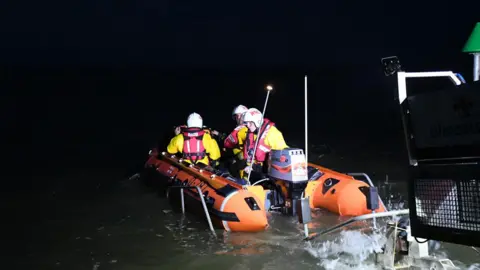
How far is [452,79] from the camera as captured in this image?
2.76m

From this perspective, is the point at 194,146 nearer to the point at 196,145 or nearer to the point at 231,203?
the point at 196,145

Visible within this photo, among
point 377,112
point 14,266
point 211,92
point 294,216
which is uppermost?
point 211,92

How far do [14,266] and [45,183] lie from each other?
461cm

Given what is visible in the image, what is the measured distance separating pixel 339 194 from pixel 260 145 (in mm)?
1118

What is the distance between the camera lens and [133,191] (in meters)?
8.35

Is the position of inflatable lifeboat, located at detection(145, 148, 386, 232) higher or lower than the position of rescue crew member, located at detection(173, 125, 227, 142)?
lower

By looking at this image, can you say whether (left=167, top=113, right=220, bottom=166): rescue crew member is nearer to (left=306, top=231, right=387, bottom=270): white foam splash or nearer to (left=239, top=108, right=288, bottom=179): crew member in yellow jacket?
(left=239, top=108, right=288, bottom=179): crew member in yellow jacket

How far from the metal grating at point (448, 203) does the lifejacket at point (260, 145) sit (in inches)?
161

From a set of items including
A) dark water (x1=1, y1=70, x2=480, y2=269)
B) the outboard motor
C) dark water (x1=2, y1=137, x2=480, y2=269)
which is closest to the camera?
dark water (x1=2, y1=137, x2=480, y2=269)

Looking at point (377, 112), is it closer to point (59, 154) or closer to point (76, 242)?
point (59, 154)

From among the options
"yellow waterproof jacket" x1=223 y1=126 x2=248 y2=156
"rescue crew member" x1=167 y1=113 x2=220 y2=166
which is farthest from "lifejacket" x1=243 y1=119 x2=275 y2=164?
"rescue crew member" x1=167 y1=113 x2=220 y2=166

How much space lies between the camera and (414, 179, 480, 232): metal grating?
2.09m

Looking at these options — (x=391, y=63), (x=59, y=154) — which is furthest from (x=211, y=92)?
(x=391, y=63)

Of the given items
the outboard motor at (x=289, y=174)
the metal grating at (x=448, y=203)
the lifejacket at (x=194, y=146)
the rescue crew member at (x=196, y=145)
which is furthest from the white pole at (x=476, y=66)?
the lifejacket at (x=194, y=146)
